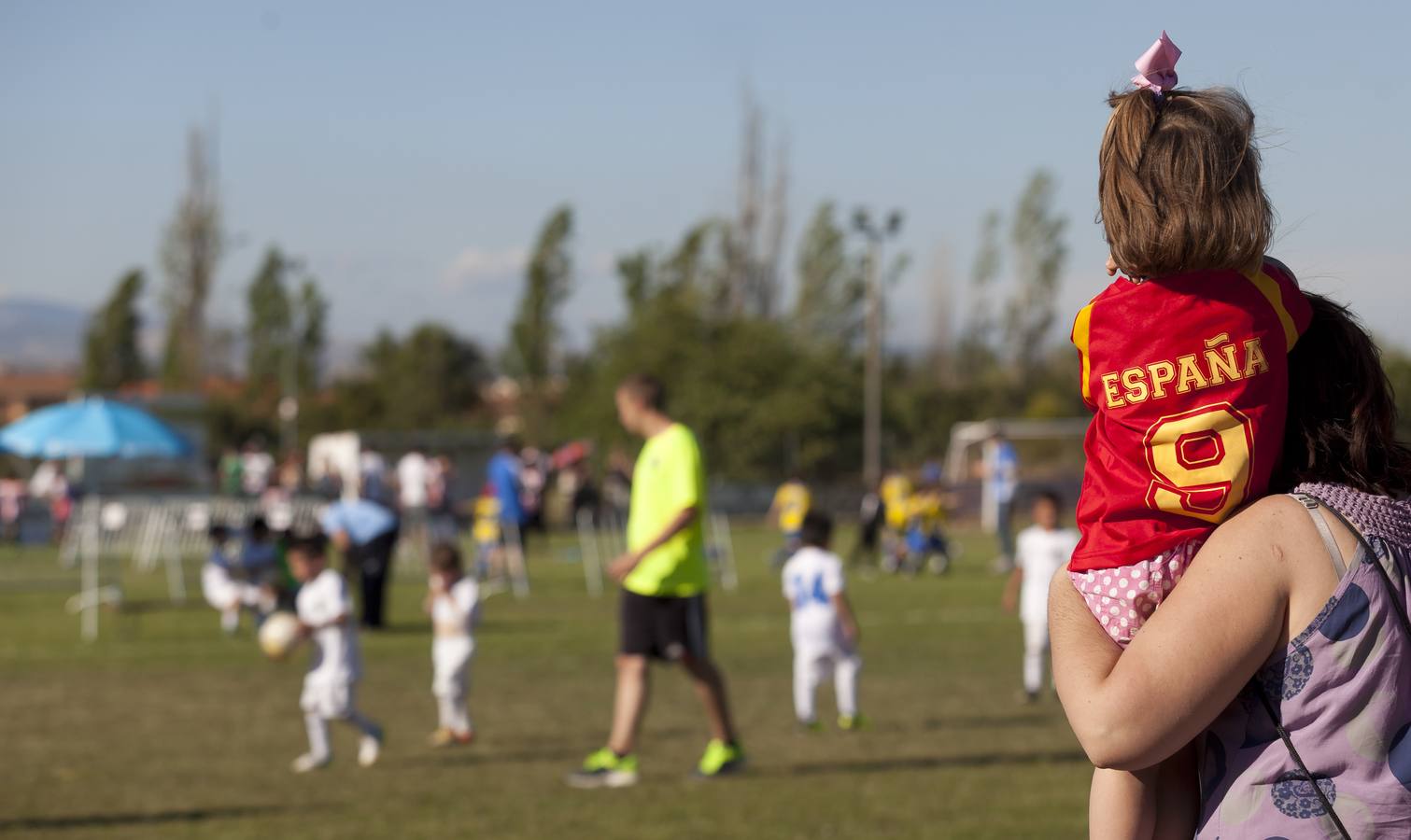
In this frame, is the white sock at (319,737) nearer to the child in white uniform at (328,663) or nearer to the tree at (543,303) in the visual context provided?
the child in white uniform at (328,663)

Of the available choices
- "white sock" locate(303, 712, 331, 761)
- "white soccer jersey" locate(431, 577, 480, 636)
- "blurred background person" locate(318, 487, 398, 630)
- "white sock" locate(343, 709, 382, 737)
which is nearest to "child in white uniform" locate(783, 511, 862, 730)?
"white soccer jersey" locate(431, 577, 480, 636)

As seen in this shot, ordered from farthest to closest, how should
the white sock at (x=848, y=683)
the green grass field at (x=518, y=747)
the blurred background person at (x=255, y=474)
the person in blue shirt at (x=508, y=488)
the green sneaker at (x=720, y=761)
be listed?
the blurred background person at (x=255, y=474), the person in blue shirt at (x=508, y=488), the white sock at (x=848, y=683), the green sneaker at (x=720, y=761), the green grass field at (x=518, y=747)

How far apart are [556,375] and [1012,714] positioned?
62.6 meters

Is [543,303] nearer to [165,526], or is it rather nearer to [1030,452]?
[1030,452]

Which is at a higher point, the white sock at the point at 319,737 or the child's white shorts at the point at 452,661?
the child's white shorts at the point at 452,661

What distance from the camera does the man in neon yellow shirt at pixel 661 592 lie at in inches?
335

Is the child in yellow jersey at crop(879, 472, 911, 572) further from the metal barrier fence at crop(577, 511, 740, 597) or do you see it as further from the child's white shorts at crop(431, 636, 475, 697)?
the child's white shorts at crop(431, 636, 475, 697)

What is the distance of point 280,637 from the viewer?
33.7 ft

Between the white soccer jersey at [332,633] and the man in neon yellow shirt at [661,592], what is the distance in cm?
147

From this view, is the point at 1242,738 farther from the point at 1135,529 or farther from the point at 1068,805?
the point at 1068,805

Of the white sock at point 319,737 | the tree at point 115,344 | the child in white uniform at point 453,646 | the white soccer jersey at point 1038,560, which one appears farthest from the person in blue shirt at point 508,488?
the tree at point 115,344

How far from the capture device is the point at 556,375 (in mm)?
73188

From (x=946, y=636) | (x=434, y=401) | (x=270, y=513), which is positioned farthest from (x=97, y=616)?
(x=434, y=401)

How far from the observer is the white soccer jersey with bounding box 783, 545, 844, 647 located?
10.2 meters
